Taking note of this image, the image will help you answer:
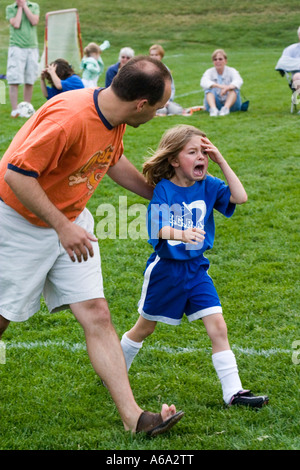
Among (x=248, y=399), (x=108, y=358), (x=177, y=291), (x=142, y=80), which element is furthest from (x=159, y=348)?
(x=142, y=80)

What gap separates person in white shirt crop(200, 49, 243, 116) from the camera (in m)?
12.0

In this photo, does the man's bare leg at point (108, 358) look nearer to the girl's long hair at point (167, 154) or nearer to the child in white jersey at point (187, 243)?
the child in white jersey at point (187, 243)

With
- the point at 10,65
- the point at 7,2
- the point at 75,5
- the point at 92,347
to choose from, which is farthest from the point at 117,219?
the point at 7,2

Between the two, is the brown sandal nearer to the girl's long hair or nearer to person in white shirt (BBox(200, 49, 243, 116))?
the girl's long hair

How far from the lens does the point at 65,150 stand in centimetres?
308

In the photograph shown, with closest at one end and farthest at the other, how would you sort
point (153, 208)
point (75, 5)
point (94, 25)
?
point (153, 208) < point (94, 25) < point (75, 5)

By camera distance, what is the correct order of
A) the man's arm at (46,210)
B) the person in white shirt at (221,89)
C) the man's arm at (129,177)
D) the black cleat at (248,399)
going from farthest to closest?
the person in white shirt at (221,89)
the man's arm at (129,177)
the black cleat at (248,399)
the man's arm at (46,210)

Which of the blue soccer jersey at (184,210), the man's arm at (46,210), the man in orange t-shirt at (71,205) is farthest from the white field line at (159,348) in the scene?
the man's arm at (46,210)

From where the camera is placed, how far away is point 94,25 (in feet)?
119

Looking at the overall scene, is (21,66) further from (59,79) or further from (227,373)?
(227,373)

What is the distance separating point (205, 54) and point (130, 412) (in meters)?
25.9

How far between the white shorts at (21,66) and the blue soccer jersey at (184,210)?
9180mm

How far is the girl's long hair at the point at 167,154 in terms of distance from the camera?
382cm
